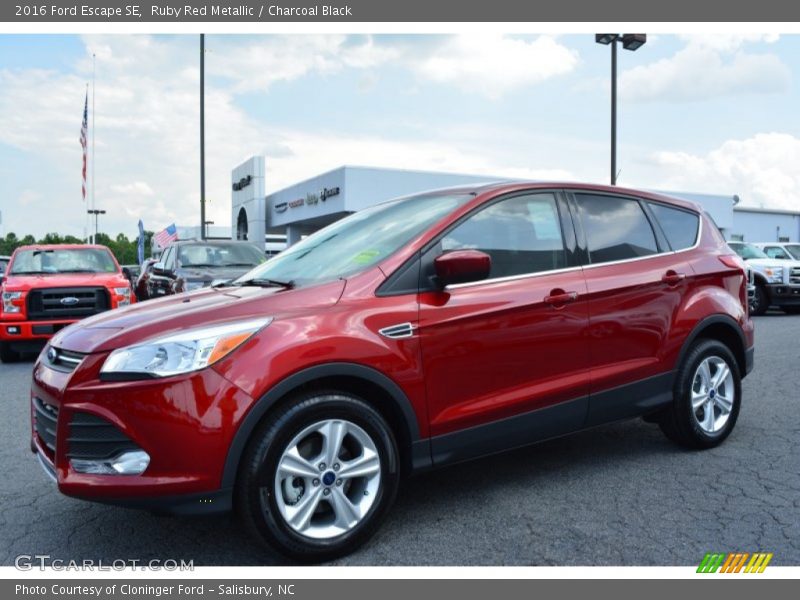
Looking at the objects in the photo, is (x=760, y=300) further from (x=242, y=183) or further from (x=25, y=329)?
(x=242, y=183)

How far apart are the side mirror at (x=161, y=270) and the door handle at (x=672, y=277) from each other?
8417 mm

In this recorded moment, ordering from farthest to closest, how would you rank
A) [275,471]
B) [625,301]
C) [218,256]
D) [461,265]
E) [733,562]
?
[218,256], [625,301], [461,265], [733,562], [275,471]

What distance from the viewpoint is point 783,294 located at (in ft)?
51.4

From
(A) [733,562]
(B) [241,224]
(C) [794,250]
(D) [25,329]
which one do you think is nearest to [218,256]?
(D) [25,329]

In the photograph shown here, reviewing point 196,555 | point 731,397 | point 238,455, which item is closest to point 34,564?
point 196,555

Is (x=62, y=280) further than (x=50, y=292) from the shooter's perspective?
Yes

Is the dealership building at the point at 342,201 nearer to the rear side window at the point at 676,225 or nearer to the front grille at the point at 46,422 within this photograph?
the rear side window at the point at 676,225

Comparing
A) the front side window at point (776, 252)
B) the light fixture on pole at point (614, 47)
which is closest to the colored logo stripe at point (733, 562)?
the light fixture on pole at point (614, 47)

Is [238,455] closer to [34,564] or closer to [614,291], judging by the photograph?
[34,564]

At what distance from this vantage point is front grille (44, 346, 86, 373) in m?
3.25

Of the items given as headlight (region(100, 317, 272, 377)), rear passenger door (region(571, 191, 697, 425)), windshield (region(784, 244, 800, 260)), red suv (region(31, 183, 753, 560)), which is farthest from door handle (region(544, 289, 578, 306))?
windshield (region(784, 244, 800, 260))

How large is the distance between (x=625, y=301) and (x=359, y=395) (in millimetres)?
1862

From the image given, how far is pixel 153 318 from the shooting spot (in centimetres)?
333

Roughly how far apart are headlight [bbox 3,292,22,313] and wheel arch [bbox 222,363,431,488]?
27.3 feet
